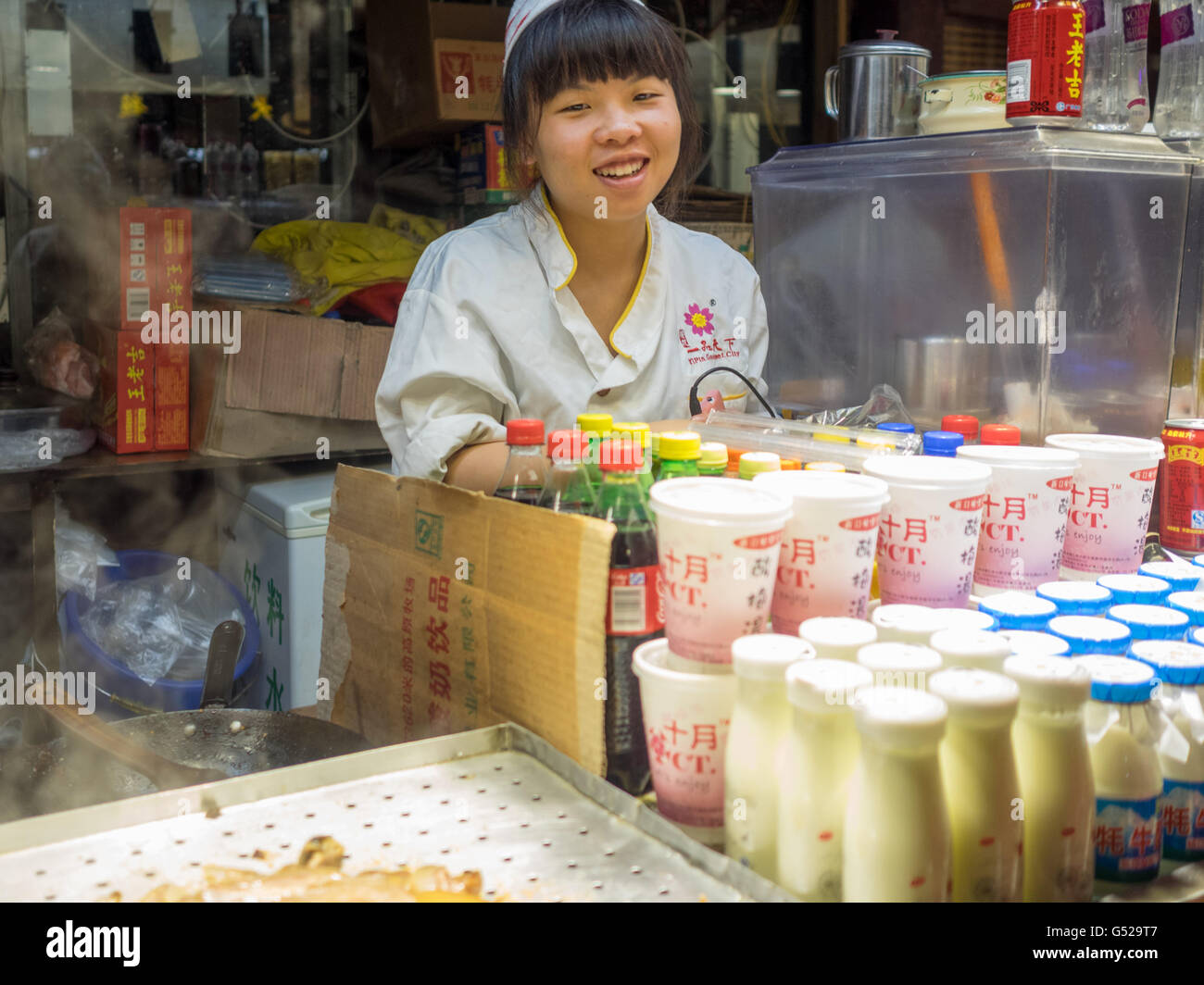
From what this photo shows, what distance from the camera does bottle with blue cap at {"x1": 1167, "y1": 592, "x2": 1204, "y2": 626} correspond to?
1096 millimetres

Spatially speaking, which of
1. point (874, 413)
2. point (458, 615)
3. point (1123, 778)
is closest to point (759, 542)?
point (1123, 778)

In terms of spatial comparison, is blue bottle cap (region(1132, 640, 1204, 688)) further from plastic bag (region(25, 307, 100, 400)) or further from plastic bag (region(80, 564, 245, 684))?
plastic bag (region(25, 307, 100, 400))

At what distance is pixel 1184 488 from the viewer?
160cm

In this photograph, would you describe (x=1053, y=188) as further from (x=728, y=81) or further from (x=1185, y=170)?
(x=728, y=81)

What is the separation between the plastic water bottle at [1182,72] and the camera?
1904 mm

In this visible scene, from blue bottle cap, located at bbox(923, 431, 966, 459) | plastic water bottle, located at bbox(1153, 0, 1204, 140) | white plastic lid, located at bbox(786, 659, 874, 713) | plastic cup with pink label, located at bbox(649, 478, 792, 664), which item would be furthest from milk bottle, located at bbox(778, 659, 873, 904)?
plastic water bottle, located at bbox(1153, 0, 1204, 140)

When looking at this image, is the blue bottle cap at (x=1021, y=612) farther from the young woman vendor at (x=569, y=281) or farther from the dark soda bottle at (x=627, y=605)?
the young woman vendor at (x=569, y=281)

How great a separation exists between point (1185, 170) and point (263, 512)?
2.27 metres

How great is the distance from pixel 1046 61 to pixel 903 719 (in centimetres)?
124

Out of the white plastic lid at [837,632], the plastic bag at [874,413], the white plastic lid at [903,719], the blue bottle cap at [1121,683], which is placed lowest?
the blue bottle cap at [1121,683]

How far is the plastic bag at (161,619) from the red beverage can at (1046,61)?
220cm

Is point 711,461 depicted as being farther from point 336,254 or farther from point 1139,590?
point 336,254

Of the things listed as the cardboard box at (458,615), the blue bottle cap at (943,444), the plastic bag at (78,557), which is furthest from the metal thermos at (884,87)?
the plastic bag at (78,557)
